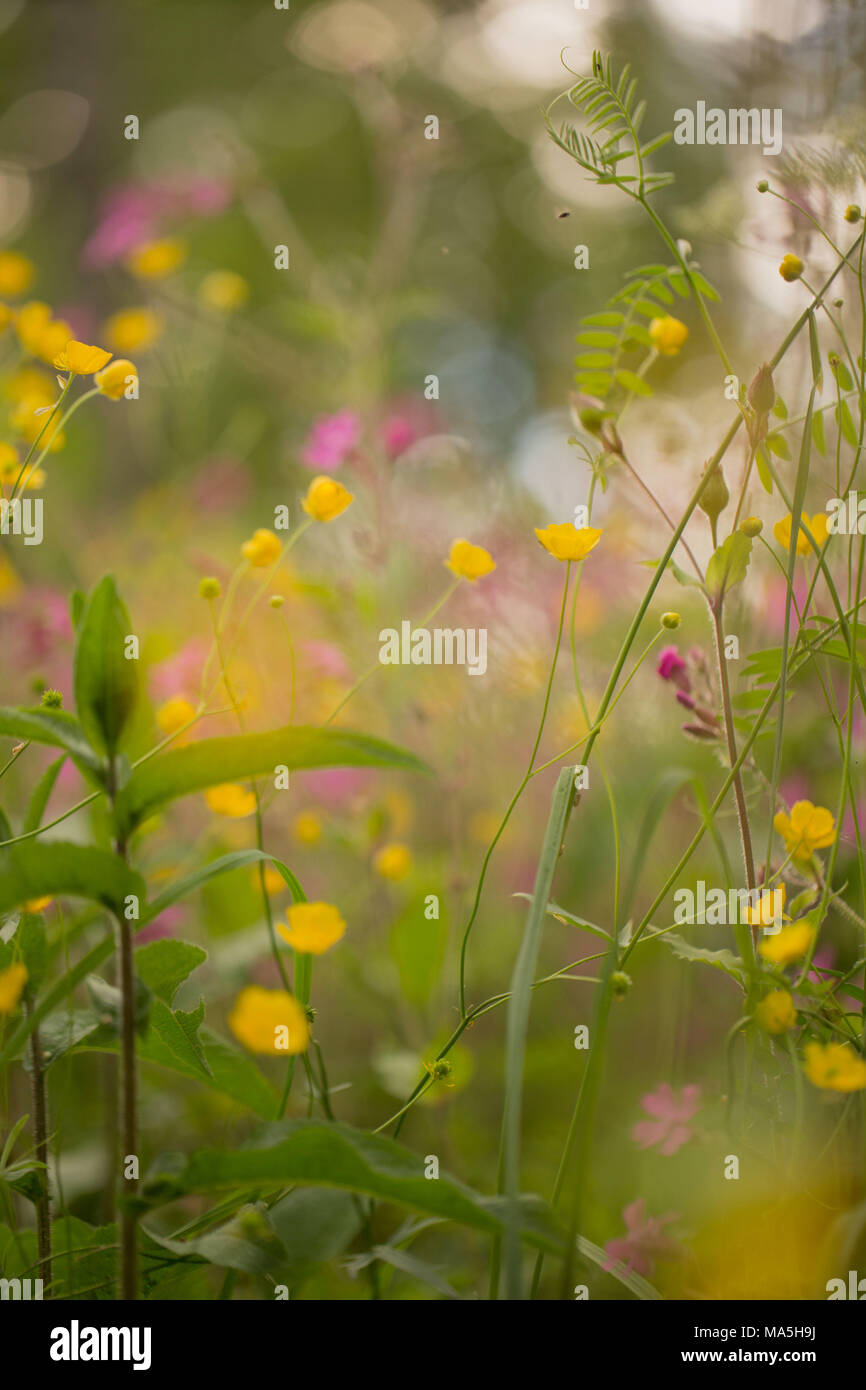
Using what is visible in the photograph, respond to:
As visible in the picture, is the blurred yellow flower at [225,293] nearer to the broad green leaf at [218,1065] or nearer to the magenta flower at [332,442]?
the magenta flower at [332,442]

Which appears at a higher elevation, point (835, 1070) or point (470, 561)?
point (470, 561)

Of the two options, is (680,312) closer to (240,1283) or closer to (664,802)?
(664,802)

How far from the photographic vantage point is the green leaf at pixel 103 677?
39cm

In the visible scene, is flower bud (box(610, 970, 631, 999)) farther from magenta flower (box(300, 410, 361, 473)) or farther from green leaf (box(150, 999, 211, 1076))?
magenta flower (box(300, 410, 361, 473))

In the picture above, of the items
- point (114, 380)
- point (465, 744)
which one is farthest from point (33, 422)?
point (465, 744)

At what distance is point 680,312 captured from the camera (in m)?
1.20

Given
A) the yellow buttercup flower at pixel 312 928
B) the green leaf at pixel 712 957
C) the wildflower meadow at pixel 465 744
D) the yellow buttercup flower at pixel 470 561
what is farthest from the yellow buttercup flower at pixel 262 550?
the green leaf at pixel 712 957

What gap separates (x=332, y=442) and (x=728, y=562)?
501 millimetres

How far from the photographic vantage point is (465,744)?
37.5 inches

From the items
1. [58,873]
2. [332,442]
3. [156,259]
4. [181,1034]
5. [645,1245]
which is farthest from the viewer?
[156,259]

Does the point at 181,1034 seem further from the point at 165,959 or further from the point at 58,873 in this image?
the point at 58,873

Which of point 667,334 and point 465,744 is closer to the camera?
point 667,334

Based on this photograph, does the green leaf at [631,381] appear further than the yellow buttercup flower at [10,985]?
Yes

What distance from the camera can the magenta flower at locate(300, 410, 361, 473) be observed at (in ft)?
2.86
